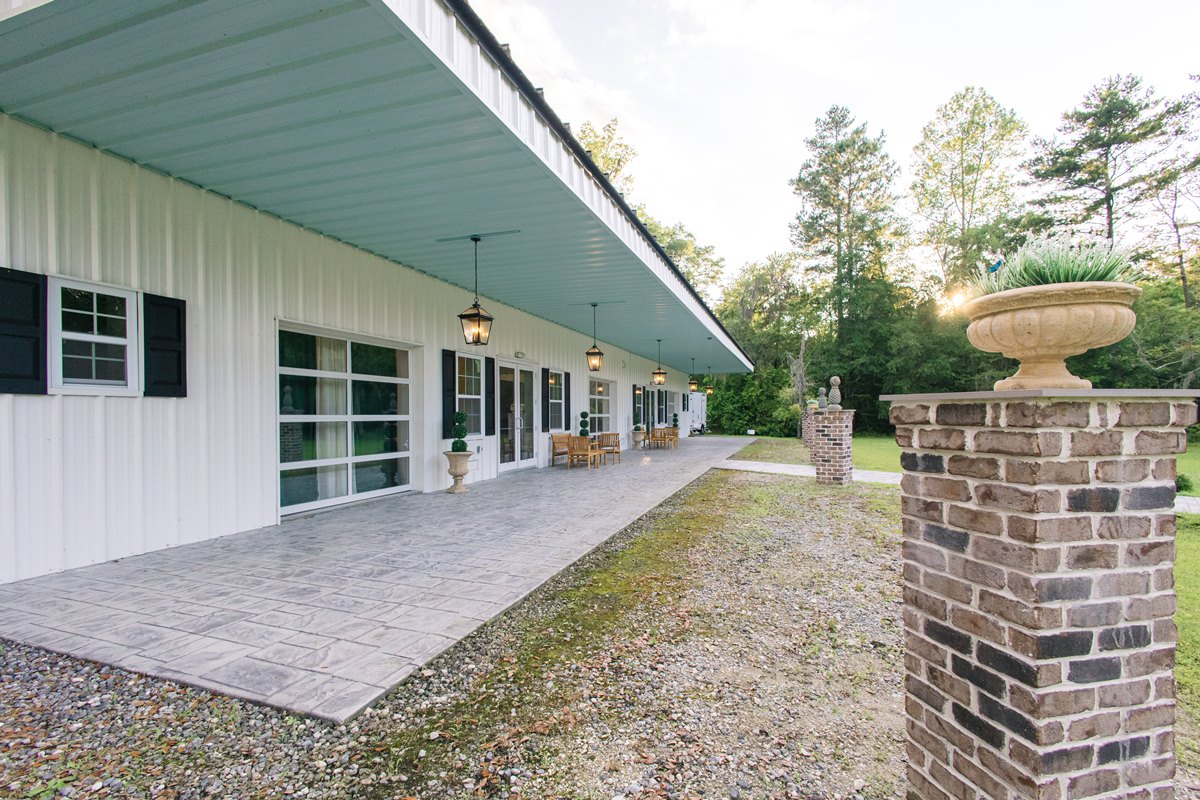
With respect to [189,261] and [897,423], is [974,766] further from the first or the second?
[189,261]

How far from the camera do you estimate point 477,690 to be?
7.39 feet

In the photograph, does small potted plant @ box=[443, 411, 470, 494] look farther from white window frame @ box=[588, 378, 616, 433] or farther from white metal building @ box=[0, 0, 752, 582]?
white window frame @ box=[588, 378, 616, 433]

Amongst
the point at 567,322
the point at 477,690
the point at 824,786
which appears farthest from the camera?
the point at 567,322

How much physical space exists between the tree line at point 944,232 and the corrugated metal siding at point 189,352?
53.4 feet

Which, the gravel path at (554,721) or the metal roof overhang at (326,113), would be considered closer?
the gravel path at (554,721)

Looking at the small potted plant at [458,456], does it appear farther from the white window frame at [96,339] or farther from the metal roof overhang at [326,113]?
the white window frame at [96,339]

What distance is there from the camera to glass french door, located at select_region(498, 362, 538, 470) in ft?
31.1

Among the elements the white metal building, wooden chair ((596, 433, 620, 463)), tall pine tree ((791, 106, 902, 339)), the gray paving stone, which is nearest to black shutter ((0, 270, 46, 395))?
the white metal building

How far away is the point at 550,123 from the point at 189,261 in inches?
132

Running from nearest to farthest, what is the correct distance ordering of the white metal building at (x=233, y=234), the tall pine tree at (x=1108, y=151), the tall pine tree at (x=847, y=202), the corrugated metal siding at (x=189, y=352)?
1. the white metal building at (x=233, y=234)
2. the corrugated metal siding at (x=189, y=352)
3. the tall pine tree at (x=1108, y=151)
4. the tall pine tree at (x=847, y=202)

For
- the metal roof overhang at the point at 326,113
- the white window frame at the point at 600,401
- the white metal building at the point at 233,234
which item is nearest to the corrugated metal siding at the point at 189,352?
the white metal building at the point at 233,234

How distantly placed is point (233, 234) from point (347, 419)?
229cm

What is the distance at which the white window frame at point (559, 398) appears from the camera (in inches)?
437

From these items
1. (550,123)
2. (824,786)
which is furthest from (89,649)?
(550,123)
